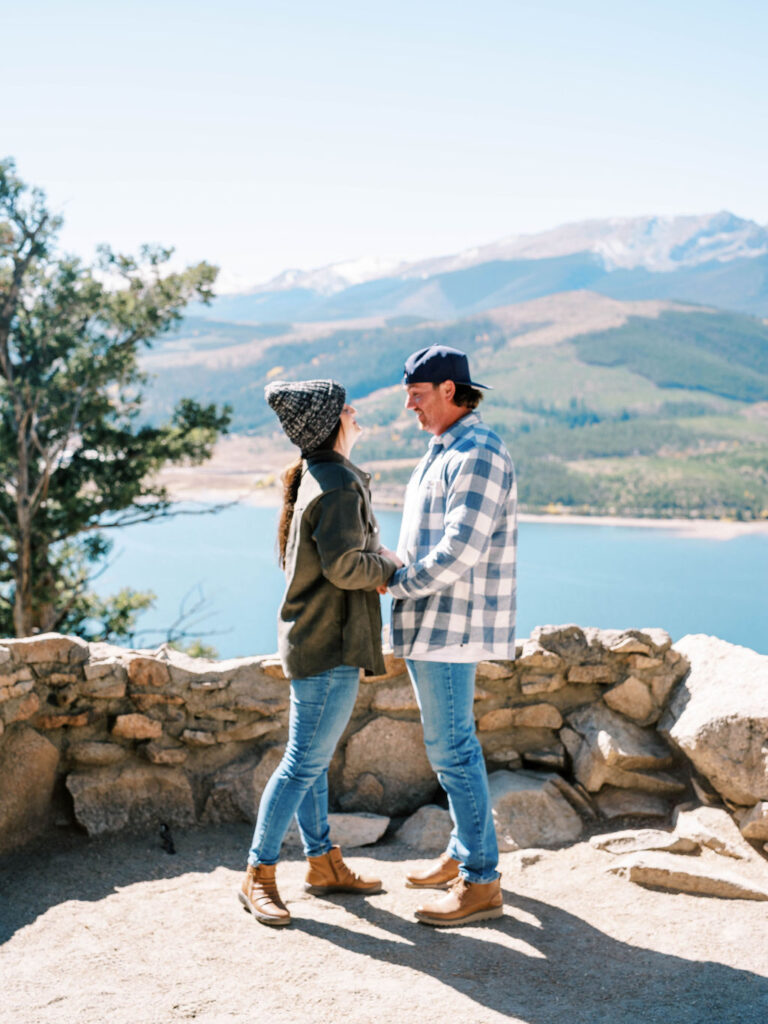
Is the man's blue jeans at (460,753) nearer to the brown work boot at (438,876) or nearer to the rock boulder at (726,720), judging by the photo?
the brown work boot at (438,876)

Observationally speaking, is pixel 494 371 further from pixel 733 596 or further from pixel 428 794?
pixel 428 794

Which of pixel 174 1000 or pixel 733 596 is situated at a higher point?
pixel 174 1000

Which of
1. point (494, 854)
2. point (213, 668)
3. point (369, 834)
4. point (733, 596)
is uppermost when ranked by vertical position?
point (213, 668)

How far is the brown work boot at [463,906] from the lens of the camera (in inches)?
111

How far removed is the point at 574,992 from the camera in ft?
8.11

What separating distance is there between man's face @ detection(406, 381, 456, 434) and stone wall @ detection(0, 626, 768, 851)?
4.59ft

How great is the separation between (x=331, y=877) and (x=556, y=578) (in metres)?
15.3

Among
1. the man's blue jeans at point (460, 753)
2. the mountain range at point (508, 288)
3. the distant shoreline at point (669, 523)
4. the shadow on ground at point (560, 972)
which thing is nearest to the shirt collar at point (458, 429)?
the man's blue jeans at point (460, 753)

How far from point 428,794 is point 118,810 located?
1277mm

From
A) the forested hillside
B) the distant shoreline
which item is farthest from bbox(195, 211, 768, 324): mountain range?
the distant shoreline

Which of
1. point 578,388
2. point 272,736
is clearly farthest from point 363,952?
point 578,388

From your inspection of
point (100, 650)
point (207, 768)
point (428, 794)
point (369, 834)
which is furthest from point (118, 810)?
point (428, 794)

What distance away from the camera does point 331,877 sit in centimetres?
303

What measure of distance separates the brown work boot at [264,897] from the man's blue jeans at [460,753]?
1.91 ft
